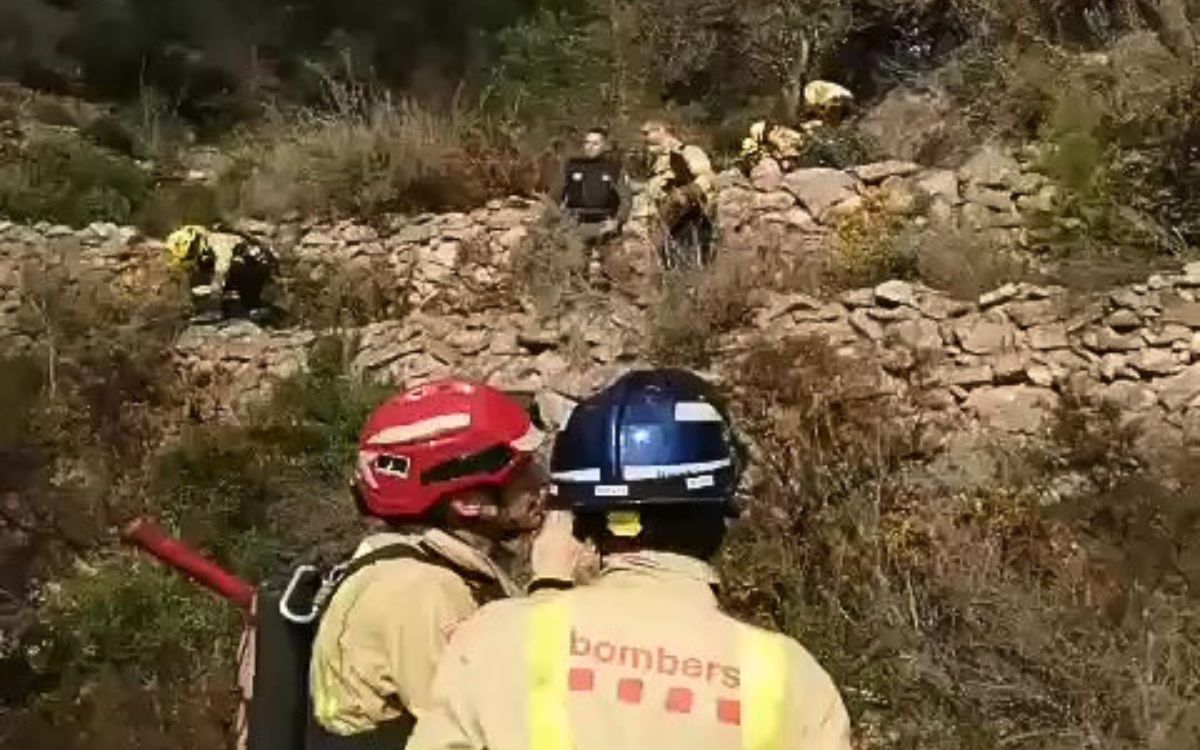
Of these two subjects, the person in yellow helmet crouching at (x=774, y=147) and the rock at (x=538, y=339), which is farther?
the person in yellow helmet crouching at (x=774, y=147)

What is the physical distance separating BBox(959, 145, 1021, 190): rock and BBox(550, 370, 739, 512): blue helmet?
336 inches

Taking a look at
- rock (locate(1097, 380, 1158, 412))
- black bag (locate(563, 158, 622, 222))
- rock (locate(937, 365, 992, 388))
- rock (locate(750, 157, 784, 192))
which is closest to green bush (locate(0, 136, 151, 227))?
black bag (locate(563, 158, 622, 222))

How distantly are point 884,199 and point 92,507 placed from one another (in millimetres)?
4808

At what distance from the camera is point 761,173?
11438mm

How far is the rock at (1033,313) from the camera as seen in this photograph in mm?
9086

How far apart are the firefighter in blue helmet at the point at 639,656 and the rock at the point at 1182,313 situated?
6814mm

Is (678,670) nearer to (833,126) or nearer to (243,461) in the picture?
(243,461)

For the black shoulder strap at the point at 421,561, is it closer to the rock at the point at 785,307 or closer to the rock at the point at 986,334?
the rock at the point at 986,334

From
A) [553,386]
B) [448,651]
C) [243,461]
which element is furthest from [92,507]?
[448,651]

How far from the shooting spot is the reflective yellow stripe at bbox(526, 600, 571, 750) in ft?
7.59

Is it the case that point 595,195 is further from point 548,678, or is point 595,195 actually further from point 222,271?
point 548,678

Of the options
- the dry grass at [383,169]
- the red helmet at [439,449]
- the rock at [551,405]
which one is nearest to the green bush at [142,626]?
the rock at [551,405]

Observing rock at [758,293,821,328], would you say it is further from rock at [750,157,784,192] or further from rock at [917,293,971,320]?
rock at [750,157,784,192]

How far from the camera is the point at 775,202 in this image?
11.2m
